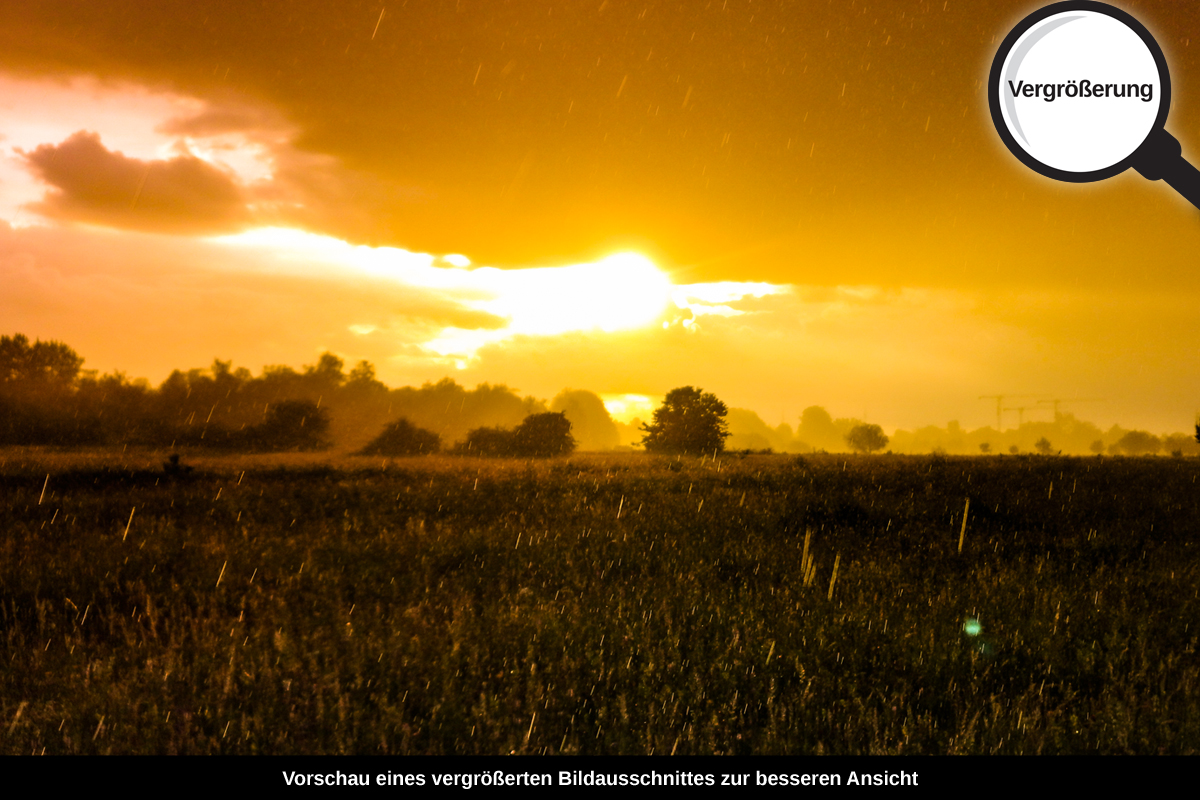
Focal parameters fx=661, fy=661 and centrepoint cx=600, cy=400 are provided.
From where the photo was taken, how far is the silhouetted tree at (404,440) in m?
37.9

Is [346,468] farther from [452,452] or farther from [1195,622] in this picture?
[1195,622]

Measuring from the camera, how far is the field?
13.2ft

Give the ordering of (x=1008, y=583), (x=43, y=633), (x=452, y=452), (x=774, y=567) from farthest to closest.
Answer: (x=452, y=452), (x=774, y=567), (x=1008, y=583), (x=43, y=633)

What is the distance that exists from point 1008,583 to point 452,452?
3312 centimetres

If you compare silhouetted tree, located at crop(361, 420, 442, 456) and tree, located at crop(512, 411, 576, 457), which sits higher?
tree, located at crop(512, 411, 576, 457)

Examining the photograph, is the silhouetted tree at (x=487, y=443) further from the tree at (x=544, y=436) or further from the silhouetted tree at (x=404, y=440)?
the silhouetted tree at (x=404, y=440)

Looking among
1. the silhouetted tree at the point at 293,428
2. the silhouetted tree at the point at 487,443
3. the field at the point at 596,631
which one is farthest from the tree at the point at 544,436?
the field at the point at 596,631

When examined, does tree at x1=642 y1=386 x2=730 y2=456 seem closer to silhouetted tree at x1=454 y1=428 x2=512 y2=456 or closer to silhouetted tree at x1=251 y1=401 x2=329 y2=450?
silhouetted tree at x1=454 y1=428 x2=512 y2=456

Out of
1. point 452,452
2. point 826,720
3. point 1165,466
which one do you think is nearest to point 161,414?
point 452,452

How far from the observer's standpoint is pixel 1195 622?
636cm

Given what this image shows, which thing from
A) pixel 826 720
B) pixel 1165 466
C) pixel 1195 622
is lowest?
pixel 826 720

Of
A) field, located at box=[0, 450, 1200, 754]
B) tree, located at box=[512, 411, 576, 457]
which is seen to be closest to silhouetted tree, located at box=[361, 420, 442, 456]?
tree, located at box=[512, 411, 576, 457]

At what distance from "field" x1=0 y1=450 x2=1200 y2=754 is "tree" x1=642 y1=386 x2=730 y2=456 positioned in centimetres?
2670

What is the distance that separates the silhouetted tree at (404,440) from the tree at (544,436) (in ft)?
16.8
